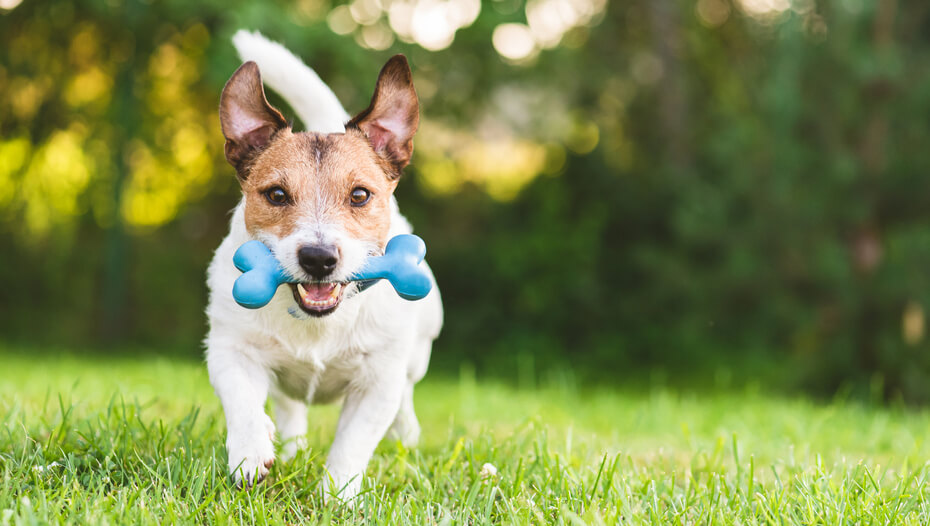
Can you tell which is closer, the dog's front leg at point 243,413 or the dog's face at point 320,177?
the dog's front leg at point 243,413

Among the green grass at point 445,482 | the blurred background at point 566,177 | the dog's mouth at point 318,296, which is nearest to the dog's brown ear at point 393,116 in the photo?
the dog's mouth at point 318,296

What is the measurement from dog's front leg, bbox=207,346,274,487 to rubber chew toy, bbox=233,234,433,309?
34cm

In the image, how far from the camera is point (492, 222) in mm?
13430

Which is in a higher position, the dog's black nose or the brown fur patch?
the brown fur patch

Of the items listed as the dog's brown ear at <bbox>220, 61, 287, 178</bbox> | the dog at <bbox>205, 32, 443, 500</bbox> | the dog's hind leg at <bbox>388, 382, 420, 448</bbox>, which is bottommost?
the dog's hind leg at <bbox>388, 382, 420, 448</bbox>

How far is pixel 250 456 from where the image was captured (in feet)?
9.05

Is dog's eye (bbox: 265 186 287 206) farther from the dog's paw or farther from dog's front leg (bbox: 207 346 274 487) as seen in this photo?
the dog's paw

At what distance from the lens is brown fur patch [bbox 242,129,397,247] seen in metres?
3.12

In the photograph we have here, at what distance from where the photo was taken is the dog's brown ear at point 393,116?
339cm

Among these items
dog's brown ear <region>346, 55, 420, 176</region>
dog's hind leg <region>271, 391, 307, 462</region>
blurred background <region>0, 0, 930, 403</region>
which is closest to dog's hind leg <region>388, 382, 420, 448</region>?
dog's hind leg <region>271, 391, 307, 462</region>

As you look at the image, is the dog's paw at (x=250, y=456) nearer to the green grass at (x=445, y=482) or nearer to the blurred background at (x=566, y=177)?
the green grass at (x=445, y=482)

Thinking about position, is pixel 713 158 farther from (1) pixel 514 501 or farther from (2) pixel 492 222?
(1) pixel 514 501

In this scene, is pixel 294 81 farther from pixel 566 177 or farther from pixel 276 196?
pixel 566 177

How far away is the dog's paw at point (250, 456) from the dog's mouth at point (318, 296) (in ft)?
1.46
